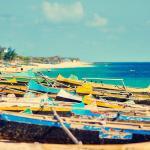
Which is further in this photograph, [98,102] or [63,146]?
[98,102]

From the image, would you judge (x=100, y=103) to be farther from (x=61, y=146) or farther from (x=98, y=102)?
(x=61, y=146)

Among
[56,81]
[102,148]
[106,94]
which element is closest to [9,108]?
[102,148]

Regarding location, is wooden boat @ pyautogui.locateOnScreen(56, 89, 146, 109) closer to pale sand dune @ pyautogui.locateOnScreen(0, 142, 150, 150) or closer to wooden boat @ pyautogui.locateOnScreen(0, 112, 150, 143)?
wooden boat @ pyautogui.locateOnScreen(0, 112, 150, 143)

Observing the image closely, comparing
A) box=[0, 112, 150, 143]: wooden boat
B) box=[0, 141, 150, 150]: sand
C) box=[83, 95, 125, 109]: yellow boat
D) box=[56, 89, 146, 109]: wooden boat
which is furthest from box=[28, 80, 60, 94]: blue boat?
Answer: box=[0, 141, 150, 150]: sand

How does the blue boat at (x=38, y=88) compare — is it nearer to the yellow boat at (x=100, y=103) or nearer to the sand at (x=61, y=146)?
the yellow boat at (x=100, y=103)

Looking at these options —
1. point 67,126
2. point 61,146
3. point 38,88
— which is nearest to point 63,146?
point 61,146

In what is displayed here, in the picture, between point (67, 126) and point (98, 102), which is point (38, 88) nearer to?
point (98, 102)

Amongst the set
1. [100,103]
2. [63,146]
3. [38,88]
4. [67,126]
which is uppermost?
[38,88]

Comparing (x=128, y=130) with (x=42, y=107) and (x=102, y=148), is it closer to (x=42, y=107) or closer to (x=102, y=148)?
(x=102, y=148)

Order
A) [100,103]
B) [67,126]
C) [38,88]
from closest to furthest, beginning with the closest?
[67,126], [100,103], [38,88]

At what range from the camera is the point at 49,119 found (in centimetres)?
1789

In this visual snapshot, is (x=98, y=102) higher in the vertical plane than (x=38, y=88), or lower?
lower

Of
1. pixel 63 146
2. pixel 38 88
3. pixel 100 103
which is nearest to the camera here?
pixel 63 146

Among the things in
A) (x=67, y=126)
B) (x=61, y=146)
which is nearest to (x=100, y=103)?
(x=67, y=126)
